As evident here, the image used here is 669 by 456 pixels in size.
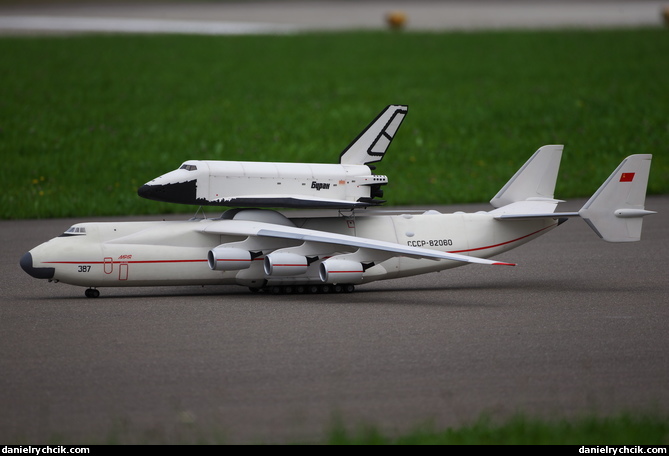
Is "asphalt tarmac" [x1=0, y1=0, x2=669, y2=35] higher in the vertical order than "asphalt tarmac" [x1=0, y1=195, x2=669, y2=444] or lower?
higher

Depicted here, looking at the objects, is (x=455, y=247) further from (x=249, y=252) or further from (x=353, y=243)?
(x=249, y=252)

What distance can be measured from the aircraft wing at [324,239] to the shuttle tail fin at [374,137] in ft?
5.65

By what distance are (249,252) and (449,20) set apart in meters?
53.7

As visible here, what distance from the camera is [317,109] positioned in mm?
39969

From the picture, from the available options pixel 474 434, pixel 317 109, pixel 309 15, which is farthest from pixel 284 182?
pixel 309 15

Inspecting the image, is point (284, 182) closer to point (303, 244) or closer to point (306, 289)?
point (303, 244)

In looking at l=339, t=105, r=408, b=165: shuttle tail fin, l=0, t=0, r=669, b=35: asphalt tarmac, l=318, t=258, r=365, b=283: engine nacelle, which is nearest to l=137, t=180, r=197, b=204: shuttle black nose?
l=318, t=258, r=365, b=283: engine nacelle

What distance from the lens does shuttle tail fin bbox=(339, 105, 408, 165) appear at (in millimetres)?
18875

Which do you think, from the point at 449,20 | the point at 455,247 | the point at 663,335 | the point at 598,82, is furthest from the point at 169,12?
the point at 663,335

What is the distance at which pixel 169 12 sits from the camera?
75.5 meters

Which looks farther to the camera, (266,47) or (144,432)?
(266,47)

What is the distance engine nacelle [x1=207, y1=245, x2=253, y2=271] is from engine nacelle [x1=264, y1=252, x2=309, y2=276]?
14.9 inches

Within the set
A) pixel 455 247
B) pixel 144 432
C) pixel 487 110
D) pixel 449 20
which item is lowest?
pixel 144 432

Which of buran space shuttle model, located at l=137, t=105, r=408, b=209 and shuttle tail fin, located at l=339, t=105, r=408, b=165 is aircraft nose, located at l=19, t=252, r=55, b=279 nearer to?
buran space shuttle model, located at l=137, t=105, r=408, b=209
